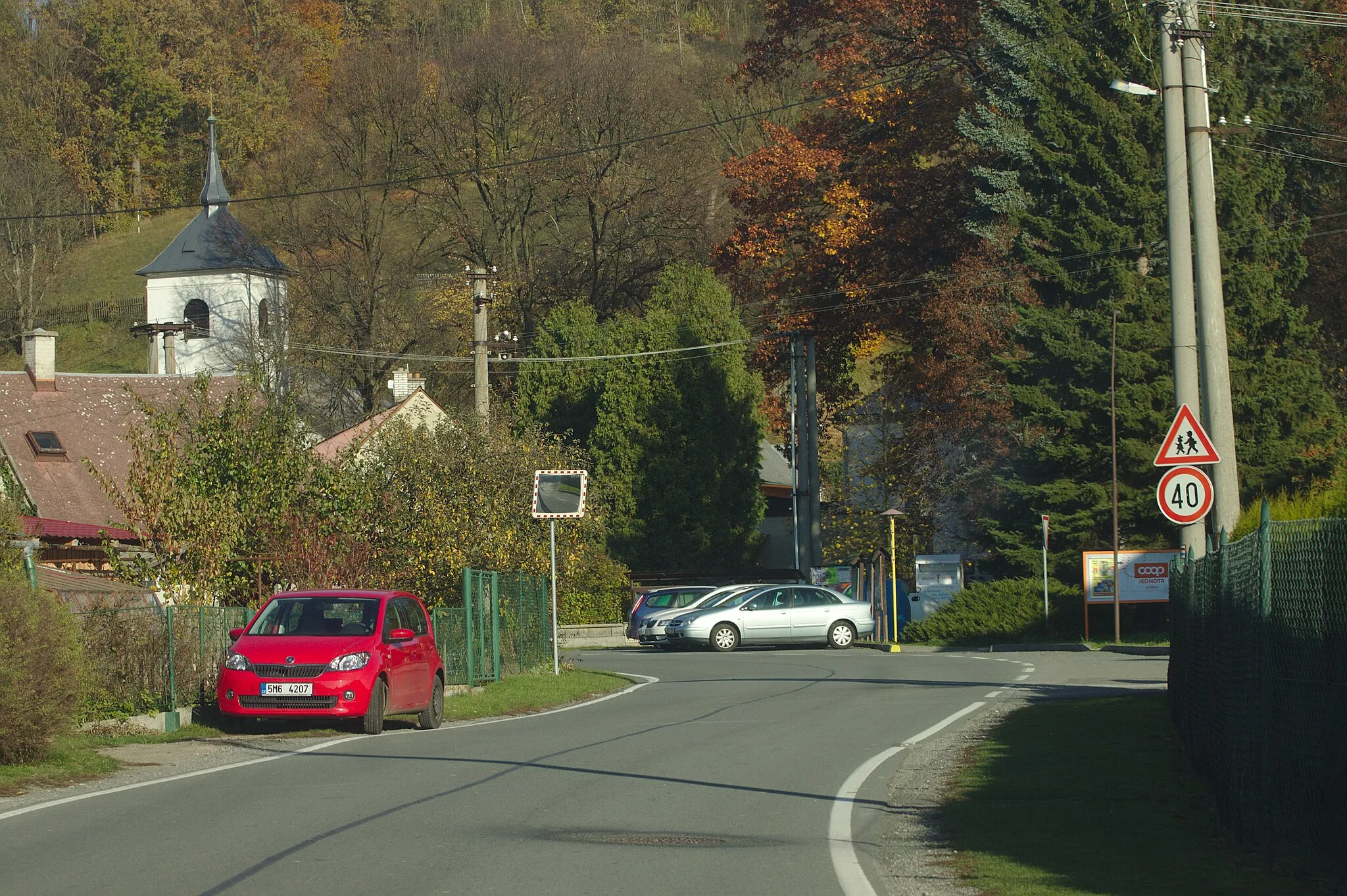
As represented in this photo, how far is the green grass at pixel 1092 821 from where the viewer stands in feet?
26.2

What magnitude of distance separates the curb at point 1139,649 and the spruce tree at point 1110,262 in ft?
19.0

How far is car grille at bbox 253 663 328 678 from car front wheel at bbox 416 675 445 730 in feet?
5.97

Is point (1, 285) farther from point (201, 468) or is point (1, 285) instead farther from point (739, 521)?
point (201, 468)

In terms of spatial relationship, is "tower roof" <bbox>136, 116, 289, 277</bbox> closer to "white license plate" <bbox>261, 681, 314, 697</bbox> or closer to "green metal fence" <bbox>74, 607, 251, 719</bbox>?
"green metal fence" <bbox>74, 607, 251, 719</bbox>

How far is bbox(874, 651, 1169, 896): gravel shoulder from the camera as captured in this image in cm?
845

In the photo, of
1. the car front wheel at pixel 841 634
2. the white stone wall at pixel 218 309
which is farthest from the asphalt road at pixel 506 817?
the white stone wall at pixel 218 309

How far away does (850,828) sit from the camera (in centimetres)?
994

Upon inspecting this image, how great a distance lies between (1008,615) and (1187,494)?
20499mm

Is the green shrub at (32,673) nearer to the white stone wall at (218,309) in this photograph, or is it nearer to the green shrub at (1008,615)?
the green shrub at (1008,615)

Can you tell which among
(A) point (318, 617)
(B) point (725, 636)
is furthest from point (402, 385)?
(A) point (318, 617)

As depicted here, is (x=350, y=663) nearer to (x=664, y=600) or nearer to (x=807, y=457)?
(x=664, y=600)

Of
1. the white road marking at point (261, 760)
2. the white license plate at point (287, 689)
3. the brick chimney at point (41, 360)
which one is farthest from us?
the brick chimney at point (41, 360)

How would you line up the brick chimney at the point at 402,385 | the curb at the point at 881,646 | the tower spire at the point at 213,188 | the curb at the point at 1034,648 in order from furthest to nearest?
the tower spire at the point at 213,188, the brick chimney at the point at 402,385, the curb at the point at 881,646, the curb at the point at 1034,648

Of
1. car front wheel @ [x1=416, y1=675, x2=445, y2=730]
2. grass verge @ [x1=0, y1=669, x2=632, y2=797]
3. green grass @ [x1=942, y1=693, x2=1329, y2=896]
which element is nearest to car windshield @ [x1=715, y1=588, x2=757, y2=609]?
grass verge @ [x1=0, y1=669, x2=632, y2=797]
